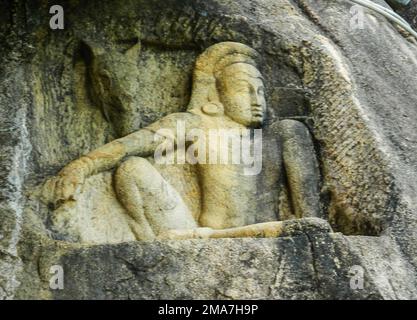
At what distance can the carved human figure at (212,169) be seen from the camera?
6.26m

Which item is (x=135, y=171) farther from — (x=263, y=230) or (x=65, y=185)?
(x=263, y=230)

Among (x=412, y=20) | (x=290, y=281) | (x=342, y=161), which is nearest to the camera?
(x=290, y=281)

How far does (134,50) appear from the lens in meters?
6.89

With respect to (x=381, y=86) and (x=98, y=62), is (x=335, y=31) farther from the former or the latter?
(x=98, y=62)

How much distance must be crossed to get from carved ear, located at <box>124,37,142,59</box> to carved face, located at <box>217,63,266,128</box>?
0.45 m

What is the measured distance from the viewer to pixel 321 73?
22.2 ft

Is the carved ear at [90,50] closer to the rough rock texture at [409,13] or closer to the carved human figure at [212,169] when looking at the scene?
the carved human figure at [212,169]

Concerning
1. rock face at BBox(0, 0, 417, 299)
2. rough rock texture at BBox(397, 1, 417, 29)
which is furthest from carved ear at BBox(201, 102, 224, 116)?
rough rock texture at BBox(397, 1, 417, 29)

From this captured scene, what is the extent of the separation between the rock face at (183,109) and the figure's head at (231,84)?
97 mm

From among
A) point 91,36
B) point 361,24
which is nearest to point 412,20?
point 361,24

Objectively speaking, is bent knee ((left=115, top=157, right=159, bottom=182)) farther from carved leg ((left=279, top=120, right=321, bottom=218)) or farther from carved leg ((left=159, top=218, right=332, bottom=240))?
carved leg ((left=279, top=120, right=321, bottom=218))

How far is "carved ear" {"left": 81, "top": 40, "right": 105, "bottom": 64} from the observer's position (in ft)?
22.3

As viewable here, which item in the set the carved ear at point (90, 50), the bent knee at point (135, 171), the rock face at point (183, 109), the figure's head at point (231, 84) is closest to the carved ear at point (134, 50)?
the rock face at point (183, 109)

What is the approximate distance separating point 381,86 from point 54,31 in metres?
1.54
